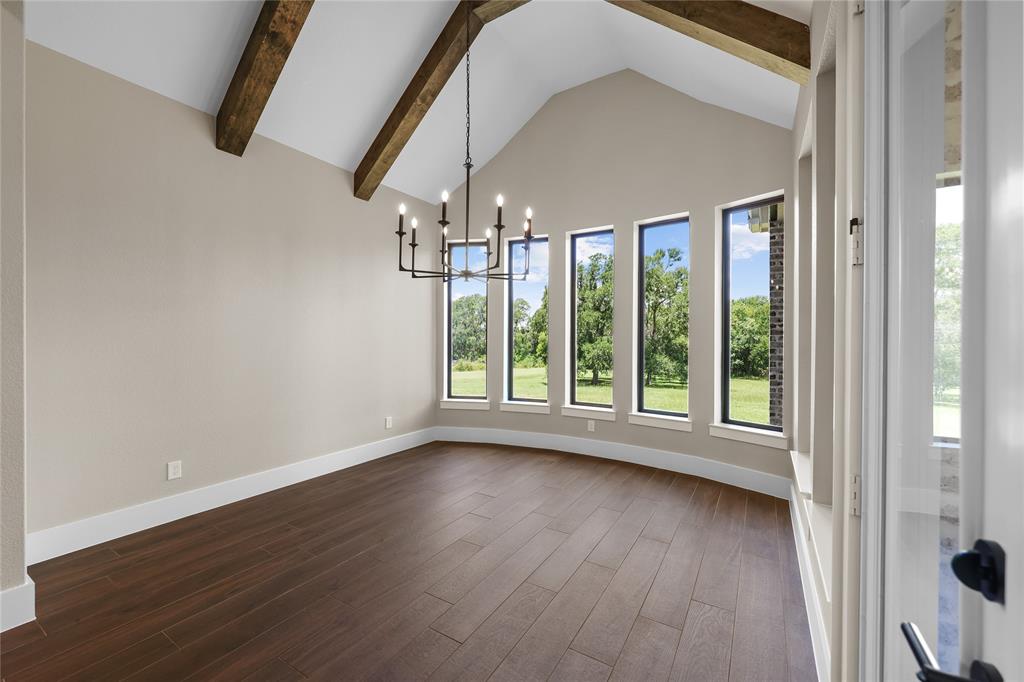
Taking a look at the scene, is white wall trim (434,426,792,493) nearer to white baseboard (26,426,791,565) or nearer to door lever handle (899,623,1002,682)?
white baseboard (26,426,791,565)

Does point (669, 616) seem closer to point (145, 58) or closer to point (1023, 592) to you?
point (1023, 592)

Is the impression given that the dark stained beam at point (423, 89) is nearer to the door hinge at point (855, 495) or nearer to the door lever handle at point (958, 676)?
the door hinge at point (855, 495)

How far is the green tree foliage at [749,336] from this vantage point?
3.74 meters

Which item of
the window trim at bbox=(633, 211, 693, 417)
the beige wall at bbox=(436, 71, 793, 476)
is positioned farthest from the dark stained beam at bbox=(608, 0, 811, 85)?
the window trim at bbox=(633, 211, 693, 417)

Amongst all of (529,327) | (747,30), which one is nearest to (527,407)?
(529,327)

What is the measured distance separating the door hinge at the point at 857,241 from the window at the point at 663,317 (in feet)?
→ 9.66

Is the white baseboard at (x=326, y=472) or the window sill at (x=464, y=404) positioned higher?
the window sill at (x=464, y=404)

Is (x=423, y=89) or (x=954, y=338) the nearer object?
(x=954, y=338)

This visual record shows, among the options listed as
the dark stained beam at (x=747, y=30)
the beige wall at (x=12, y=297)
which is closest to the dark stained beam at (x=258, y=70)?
the beige wall at (x=12, y=297)

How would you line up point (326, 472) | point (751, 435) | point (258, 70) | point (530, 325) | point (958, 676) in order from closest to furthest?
point (958, 676)
point (258, 70)
point (751, 435)
point (326, 472)
point (530, 325)

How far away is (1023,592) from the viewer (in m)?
0.53

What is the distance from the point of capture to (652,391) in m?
4.40

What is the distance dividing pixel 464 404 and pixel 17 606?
3732mm

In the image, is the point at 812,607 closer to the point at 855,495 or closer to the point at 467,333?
the point at 855,495
